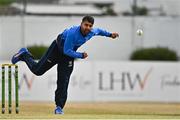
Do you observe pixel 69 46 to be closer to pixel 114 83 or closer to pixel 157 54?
pixel 114 83

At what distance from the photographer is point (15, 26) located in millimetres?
39062

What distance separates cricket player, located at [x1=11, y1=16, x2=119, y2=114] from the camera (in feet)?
45.6

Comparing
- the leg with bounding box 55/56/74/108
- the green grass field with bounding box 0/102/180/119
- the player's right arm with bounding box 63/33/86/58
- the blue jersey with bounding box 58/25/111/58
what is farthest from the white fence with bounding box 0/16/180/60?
the player's right arm with bounding box 63/33/86/58

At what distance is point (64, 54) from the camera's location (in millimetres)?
14219

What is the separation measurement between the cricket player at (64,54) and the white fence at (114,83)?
1434 cm

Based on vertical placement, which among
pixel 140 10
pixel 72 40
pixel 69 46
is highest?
pixel 140 10

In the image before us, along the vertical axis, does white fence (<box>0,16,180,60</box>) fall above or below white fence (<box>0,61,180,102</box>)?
above

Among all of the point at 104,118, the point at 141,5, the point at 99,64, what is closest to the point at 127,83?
the point at 99,64

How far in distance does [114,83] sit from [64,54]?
1647cm

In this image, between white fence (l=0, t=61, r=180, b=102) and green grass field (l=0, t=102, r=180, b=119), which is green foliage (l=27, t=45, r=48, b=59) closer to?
white fence (l=0, t=61, r=180, b=102)

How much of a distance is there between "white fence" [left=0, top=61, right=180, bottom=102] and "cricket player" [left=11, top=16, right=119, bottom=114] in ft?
47.0

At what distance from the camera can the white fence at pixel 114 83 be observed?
2956 centimetres

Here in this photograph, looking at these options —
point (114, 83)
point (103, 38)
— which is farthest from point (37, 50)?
point (114, 83)

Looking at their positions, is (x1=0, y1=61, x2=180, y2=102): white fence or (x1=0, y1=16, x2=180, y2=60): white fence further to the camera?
(x1=0, y1=16, x2=180, y2=60): white fence
